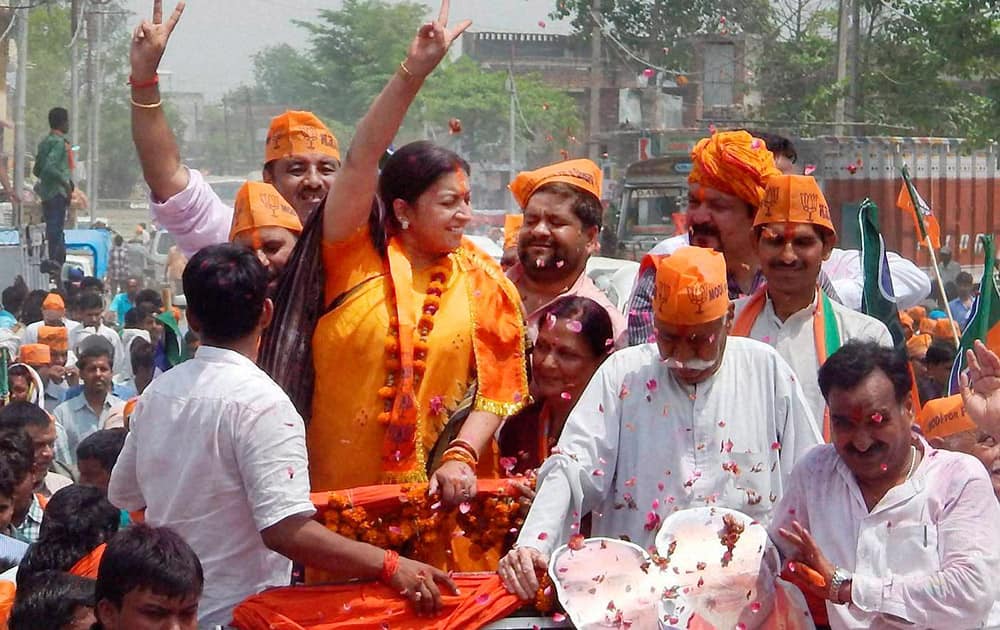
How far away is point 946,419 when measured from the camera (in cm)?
531

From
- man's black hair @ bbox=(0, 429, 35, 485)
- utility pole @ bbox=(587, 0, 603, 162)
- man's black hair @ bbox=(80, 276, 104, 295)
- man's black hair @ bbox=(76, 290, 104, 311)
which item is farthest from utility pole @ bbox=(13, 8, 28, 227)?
man's black hair @ bbox=(0, 429, 35, 485)

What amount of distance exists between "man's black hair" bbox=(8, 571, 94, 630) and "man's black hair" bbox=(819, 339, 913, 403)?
6.31 ft

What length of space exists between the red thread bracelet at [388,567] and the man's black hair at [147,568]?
1.57ft

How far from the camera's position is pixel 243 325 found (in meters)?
4.08

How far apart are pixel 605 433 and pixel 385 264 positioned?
0.79 metres

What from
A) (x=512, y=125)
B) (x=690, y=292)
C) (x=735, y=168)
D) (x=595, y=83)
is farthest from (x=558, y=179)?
(x=512, y=125)

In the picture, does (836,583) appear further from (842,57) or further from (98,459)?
(842,57)

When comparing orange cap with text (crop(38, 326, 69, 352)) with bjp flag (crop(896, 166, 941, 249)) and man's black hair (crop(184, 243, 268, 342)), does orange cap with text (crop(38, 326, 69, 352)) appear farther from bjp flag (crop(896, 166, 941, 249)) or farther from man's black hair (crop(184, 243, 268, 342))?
man's black hair (crop(184, 243, 268, 342))

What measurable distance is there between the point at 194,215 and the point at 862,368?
224 centimetres

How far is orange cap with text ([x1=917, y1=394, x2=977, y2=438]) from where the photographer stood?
17.1 ft

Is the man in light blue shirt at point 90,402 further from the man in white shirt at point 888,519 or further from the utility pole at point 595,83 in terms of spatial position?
Result: the utility pole at point 595,83

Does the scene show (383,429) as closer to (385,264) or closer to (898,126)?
(385,264)

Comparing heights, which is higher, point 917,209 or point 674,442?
point 917,209

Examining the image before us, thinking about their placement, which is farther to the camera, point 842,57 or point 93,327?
point 842,57
